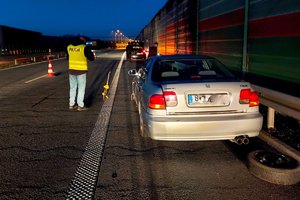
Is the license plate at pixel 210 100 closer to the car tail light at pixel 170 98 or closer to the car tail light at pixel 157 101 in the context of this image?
the car tail light at pixel 170 98

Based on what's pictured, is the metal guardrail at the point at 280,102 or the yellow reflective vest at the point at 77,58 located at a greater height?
the yellow reflective vest at the point at 77,58

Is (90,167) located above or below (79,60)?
below

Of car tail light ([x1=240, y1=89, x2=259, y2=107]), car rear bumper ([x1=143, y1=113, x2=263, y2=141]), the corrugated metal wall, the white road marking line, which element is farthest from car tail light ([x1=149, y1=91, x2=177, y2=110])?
the corrugated metal wall

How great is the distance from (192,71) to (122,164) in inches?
86.0

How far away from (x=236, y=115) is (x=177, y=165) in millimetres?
1084

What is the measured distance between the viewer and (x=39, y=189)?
402cm

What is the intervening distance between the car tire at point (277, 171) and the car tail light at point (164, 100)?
1.26 meters

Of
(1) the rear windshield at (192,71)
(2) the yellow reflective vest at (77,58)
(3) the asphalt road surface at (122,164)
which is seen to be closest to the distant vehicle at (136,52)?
(2) the yellow reflective vest at (77,58)

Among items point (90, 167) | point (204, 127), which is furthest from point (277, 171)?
Answer: point (90, 167)

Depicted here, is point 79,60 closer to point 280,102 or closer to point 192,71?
point 192,71

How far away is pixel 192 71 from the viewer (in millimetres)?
6129

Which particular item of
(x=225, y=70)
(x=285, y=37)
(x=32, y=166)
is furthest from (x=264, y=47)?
(x=32, y=166)

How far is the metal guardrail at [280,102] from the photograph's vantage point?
16.6ft

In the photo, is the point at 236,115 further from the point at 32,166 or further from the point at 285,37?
the point at 32,166
